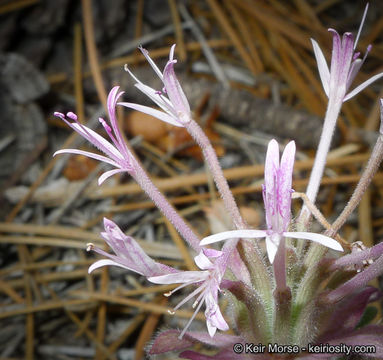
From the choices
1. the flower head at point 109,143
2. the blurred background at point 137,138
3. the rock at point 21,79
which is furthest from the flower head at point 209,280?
the rock at point 21,79

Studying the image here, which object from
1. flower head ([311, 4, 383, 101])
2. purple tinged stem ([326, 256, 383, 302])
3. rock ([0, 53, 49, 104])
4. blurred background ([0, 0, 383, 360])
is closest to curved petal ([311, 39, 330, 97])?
flower head ([311, 4, 383, 101])

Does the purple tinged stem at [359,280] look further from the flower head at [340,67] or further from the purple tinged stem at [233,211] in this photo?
the flower head at [340,67]

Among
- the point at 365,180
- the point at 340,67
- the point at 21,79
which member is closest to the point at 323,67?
the point at 340,67

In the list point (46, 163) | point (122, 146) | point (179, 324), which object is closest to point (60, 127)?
point (46, 163)

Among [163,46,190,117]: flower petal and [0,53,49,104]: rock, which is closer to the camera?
[163,46,190,117]: flower petal

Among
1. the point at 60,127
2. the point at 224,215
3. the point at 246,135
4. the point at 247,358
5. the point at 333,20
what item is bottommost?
the point at 247,358

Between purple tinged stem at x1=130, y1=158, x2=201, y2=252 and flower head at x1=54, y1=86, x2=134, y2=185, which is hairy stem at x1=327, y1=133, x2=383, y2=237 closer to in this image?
purple tinged stem at x1=130, y1=158, x2=201, y2=252

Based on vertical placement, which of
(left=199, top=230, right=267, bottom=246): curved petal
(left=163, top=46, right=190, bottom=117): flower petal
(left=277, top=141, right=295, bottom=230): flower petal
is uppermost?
(left=163, top=46, right=190, bottom=117): flower petal

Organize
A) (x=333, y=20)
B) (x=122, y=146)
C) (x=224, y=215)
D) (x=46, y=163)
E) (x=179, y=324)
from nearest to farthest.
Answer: (x=122, y=146) → (x=179, y=324) → (x=224, y=215) → (x=46, y=163) → (x=333, y=20)

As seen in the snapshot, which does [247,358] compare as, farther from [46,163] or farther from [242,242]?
[46,163]
